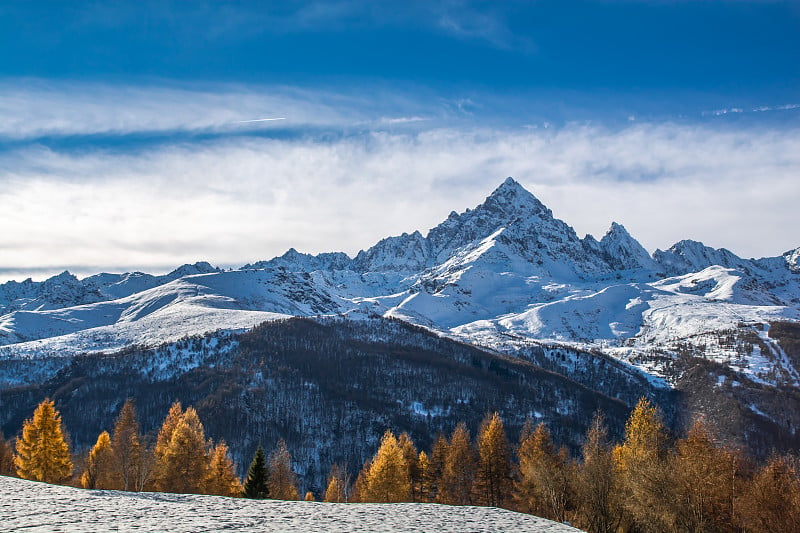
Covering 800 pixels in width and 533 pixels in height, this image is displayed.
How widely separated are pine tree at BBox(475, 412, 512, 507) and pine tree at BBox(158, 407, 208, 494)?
89.0 ft

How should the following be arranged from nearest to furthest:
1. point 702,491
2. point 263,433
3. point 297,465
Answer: point 702,491 < point 297,465 < point 263,433

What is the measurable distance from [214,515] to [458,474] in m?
41.3

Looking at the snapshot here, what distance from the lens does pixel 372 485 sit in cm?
5741

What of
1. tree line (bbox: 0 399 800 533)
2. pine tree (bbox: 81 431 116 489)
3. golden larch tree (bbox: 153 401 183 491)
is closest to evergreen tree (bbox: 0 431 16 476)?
tree line (bbox: 0 399 800 533)

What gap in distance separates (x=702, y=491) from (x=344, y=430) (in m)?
171

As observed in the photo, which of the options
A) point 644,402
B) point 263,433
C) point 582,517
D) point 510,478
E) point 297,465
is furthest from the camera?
point 263,433

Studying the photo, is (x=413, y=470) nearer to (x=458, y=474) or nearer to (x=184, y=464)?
(x=458, y=474)

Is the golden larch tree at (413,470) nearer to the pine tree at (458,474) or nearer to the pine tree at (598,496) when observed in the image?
the pine tree at (458,474)

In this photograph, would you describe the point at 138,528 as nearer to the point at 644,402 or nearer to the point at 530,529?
the point at 530,529

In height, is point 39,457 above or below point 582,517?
above

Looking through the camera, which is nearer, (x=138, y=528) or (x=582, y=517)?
(x=138, y=528)

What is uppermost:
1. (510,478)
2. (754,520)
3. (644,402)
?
(644,402)

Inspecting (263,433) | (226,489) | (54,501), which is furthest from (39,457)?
(263,433)

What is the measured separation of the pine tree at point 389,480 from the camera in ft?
186
